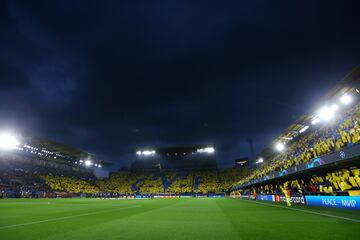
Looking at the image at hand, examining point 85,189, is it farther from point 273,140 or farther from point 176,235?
point 176,235

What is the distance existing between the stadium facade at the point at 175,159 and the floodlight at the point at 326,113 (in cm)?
5086

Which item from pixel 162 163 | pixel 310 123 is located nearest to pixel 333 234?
pixel 310 123

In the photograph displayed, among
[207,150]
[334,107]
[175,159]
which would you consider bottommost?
[334,107]

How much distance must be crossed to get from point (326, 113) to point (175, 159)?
207ft

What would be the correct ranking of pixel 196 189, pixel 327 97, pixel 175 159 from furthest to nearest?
pixel 175 159, pixel 196 189, pixel 327 97

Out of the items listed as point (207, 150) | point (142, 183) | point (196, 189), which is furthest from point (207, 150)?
point (142, 183)

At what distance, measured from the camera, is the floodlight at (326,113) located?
28644 millimetres

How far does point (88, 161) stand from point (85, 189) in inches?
518

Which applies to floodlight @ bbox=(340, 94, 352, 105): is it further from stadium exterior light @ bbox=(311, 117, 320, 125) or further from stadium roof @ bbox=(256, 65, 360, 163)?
stadium exterior light @ bbox=(311, 117, 320, 125)

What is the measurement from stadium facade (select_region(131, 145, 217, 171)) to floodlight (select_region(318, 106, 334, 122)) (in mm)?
50863

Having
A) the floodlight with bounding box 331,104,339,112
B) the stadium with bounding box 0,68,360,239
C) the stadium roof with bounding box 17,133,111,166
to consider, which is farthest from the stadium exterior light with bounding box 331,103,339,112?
the stadium roof with bounding box 17,133,111,166

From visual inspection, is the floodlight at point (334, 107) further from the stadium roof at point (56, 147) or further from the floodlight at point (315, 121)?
the stadium roof at point (56, 147)

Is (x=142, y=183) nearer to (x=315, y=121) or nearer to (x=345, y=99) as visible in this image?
(x=315, y=121)

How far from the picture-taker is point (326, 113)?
29.4 metres
